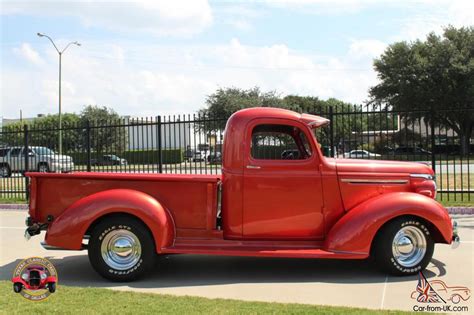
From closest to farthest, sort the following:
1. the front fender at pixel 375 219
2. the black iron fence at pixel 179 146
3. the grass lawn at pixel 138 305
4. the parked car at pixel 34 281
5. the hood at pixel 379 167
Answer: the grass lawn at pixel 138 305, the parked car at pixel 34 281, the front fender at pixel 375 219, the hood at pixel 379 167, the black iron fence at pixel 179 146

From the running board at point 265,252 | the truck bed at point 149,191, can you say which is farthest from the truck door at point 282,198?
the truck bed at point 149,191

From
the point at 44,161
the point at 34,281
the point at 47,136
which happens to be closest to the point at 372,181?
the point at 34,281

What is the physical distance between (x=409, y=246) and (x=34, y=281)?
429 centimetres

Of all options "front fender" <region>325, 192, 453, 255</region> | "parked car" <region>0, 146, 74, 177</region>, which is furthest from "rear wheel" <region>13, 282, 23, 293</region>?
"parked car" <region>0, 146, 74, 177</region>

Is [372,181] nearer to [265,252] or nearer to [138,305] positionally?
[265,252]

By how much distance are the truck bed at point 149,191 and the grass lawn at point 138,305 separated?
1.14 metres

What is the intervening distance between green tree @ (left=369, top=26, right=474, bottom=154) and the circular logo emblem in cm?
3385

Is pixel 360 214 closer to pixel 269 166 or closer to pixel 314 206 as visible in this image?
pixel 314 206

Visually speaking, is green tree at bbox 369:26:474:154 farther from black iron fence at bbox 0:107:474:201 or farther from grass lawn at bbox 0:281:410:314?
grass lawn at bbox 0:281:410:314

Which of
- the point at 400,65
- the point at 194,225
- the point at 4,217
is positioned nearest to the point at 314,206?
the point at 194,225

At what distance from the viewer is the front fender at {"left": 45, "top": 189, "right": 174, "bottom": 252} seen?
18.5 feet

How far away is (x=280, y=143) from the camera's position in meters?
6.34

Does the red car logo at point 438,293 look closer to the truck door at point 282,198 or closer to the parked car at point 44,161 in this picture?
the truck door at point 282,198

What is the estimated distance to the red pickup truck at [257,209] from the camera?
5660 mm
